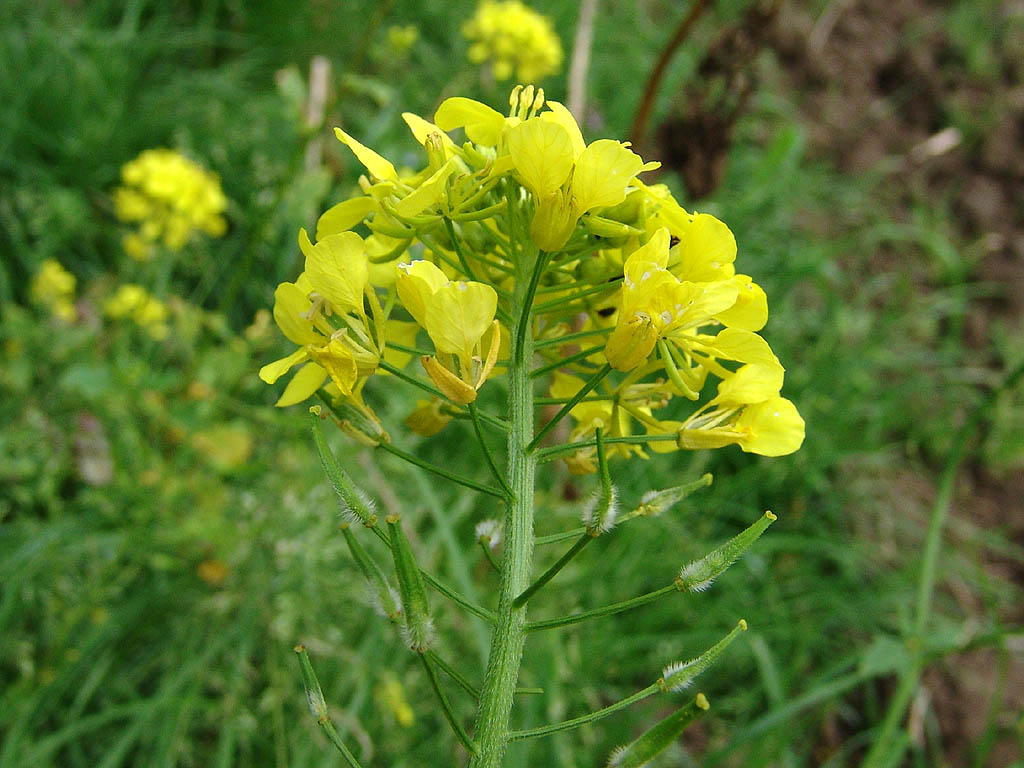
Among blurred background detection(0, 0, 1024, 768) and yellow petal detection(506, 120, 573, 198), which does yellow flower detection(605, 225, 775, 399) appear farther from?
blurred background detection(0, 0, 1024, 768)

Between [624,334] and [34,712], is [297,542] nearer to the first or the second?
[34,712]

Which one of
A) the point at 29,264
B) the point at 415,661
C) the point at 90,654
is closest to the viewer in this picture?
the point at 90,654

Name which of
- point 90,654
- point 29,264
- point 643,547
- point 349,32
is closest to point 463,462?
point 643,547

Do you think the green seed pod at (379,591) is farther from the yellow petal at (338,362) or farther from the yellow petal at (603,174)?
the yellow petal at (603,174)

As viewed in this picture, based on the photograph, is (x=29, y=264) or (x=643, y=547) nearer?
(x=643, y=547)

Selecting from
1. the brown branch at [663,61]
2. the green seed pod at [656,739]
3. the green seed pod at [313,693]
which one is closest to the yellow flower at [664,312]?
the green seed pod at [656,739]

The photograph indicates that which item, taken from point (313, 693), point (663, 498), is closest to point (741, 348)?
point (663, 498)

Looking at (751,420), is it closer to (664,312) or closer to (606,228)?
(664,312)
